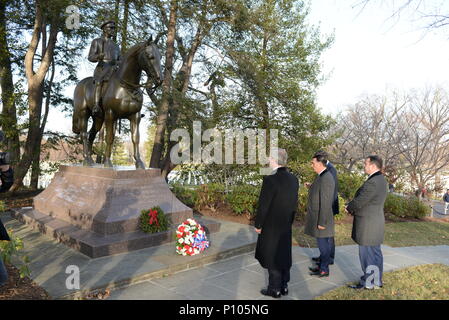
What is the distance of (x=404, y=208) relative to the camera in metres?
13.0

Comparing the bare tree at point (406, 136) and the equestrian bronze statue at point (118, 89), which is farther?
the bare tree at point (406, 136)

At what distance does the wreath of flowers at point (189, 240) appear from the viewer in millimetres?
5613

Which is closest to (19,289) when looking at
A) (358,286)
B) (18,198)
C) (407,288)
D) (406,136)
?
(358,286)

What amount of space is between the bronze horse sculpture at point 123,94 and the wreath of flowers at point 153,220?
1536 millimetres

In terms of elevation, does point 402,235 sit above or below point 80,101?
below

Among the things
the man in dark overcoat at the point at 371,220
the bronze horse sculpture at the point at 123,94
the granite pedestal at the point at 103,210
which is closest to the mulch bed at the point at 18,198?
the granite pedestal at the point at 103,210

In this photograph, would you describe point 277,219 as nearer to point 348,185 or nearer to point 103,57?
point 103,57

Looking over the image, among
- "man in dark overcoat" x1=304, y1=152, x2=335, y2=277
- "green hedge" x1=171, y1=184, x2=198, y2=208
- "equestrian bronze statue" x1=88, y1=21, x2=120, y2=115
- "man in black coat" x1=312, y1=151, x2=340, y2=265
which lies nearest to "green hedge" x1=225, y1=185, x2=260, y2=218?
"green hedge" x1=171, y1=184, x2=198, y2=208

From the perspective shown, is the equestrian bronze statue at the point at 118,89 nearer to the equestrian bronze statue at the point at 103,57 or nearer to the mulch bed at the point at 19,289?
the equestrian bronze statue at the point at 103,57

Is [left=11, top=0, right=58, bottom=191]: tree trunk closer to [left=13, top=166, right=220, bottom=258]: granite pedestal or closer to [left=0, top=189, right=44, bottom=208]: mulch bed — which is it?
[left=0, top=189, right=44, bottom=208]: mulch bed

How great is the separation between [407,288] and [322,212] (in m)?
1.61

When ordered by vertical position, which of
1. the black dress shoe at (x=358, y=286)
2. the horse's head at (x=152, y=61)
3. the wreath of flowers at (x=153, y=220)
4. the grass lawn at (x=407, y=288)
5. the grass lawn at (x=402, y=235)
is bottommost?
the grass lawn at (x=402, y=235)

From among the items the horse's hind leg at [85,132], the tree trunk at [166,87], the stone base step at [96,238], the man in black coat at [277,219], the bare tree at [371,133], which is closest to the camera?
the man in black coat at [277,219]
